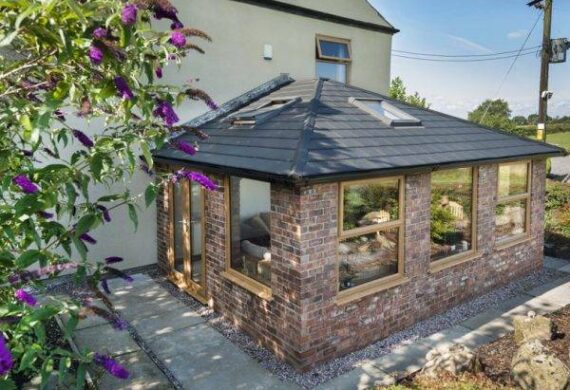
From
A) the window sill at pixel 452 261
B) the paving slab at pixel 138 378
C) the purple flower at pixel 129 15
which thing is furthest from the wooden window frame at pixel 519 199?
the purple flower at pixel 129 15

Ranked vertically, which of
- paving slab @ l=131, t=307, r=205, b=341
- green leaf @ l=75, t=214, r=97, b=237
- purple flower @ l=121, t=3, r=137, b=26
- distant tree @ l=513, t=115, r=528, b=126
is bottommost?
paving slab @ l=131, t=307, r=205, b=341

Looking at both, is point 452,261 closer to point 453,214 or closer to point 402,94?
point 453,214

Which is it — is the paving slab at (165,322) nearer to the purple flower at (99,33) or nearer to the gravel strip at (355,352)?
the gravel strip at (355,352)

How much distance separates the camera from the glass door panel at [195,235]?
26.3 feet

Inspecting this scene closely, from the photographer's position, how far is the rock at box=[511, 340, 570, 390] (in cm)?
495

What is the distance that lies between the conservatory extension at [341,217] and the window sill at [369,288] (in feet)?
0.06

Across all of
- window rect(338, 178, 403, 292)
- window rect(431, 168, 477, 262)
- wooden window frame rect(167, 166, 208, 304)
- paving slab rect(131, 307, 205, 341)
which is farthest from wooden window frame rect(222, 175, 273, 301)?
window rect(431, 168, 477, 262)

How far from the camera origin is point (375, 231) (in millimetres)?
6453

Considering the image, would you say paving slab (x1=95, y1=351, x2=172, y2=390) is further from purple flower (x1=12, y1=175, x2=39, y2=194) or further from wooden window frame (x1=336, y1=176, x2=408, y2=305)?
purple flower (x1=12, y1=175, x2=39, y2=194)

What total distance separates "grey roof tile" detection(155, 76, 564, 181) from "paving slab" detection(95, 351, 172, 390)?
2.83 metres

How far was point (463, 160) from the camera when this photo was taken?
23.5 ft

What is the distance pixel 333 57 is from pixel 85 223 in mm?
10428

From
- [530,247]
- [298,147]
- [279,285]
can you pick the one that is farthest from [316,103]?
[530,247]

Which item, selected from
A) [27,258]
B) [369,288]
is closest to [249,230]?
[369,288]
